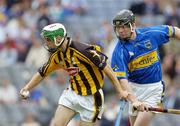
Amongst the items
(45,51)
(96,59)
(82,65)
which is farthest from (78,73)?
(45,51)

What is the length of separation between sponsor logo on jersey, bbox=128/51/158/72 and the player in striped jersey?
0.52 metres

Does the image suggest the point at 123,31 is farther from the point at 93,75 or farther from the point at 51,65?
the point at 51,65

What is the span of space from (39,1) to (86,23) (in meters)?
1.32

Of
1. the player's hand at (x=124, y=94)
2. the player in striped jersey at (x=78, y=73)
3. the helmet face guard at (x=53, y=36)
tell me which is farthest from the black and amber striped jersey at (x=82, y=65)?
the player's hand at (x=124, y=94)

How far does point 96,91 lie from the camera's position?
1366cm

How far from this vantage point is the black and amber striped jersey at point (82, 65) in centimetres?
1332

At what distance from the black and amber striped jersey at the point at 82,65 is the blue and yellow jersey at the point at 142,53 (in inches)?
12.0

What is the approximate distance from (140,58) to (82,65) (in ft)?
3.02

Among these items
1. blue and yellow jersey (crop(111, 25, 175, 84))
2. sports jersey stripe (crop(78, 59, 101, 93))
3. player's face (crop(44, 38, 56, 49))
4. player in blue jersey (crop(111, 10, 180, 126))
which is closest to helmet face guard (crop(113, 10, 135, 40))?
player in blue jersey (crop(111, 10, 180, 126))

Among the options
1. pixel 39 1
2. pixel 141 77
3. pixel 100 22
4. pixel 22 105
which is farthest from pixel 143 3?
pixel 141 77

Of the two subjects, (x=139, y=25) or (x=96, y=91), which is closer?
(x=96, y=91)

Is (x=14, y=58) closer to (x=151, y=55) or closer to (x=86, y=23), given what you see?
(x=86, y=23)

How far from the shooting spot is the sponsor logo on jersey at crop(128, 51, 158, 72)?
1377 centimetres

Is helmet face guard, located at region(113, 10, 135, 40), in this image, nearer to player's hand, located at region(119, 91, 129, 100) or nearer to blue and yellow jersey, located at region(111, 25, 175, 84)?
blue and yellow jersey, located at region(111, 25, 175, 84)
